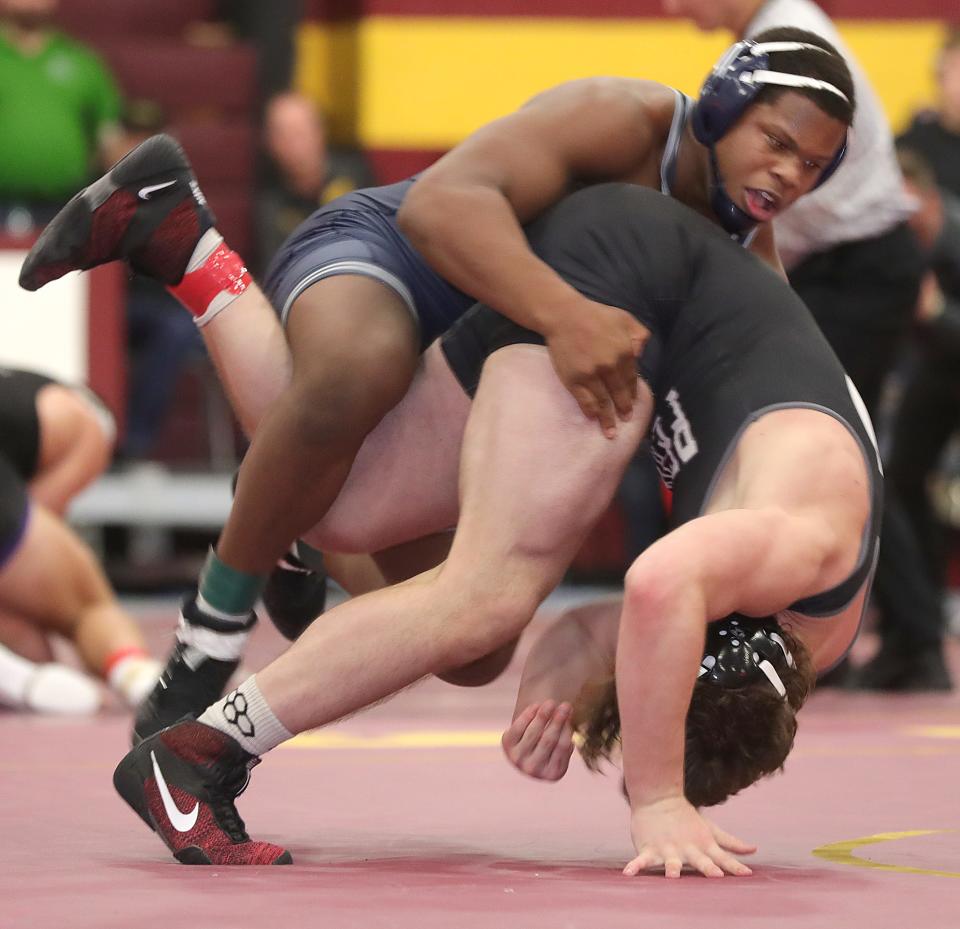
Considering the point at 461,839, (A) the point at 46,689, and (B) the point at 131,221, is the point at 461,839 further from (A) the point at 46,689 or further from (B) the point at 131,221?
(A) the point at 46,689

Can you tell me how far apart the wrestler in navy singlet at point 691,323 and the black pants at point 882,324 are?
77.3 inches

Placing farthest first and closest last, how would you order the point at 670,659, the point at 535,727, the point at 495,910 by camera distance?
the point at 535,727, the point at 670,659, the point at 495,910

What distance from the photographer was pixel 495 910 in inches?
94.4

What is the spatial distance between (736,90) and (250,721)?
3.84 ft

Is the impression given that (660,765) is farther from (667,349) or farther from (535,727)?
(667,349)

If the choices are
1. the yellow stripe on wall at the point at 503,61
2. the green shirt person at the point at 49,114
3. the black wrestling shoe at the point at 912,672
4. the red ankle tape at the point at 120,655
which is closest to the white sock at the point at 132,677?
the red ankle tape at the point at 120,655

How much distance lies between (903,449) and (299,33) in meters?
4.75

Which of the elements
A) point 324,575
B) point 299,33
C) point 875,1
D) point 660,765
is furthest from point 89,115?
point 660,765

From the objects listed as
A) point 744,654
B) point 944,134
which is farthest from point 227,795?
point 944,134

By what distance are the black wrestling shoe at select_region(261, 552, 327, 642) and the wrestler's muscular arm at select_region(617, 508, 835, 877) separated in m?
1.08

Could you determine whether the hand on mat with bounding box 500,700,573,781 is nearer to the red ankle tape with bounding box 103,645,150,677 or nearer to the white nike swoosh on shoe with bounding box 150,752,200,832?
the white nike swoosh on shoe with bounding box 150,752,200,832

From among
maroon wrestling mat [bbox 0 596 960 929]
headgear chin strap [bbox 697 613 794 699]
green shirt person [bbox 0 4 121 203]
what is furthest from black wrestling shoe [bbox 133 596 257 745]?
green shirt person [bbox 0 4 121 203]

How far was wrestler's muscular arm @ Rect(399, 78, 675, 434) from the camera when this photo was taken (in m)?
2.82

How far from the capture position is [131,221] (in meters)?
3.20
